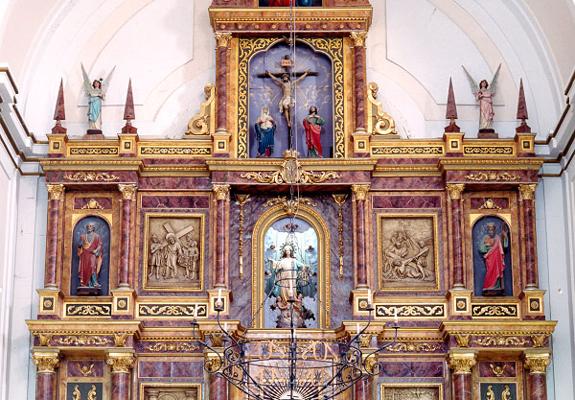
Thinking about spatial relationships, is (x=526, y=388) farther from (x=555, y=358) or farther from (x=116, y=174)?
(x=116, y=174)

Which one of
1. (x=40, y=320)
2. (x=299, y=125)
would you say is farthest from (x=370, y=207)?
(x=40, y=320)

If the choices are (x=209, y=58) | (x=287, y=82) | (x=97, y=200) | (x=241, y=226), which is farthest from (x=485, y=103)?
(x=97, y=200)

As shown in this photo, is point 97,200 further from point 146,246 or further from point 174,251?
point 174,251

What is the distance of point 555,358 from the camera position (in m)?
27.2

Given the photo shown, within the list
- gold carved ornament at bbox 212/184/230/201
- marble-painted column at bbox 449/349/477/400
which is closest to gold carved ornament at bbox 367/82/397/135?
gold carved ornament at bbox 212/184/230/201

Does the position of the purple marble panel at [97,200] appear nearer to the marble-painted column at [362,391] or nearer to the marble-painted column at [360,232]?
the marble-painted column at [360,232]

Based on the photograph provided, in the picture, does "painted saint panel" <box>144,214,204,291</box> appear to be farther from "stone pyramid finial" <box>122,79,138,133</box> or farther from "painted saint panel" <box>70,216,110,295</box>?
"stone pyramid finial" <box>122,79,138,133</box>

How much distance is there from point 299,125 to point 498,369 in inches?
249

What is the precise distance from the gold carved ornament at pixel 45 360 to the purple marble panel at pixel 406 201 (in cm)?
694

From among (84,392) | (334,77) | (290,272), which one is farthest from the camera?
(334,77)

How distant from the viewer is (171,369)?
89.2 feet

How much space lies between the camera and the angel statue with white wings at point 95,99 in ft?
94.2

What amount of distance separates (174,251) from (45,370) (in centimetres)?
345

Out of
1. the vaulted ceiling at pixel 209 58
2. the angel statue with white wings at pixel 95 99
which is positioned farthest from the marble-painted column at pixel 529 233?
the angel statue with white wings at pixel 95 99
